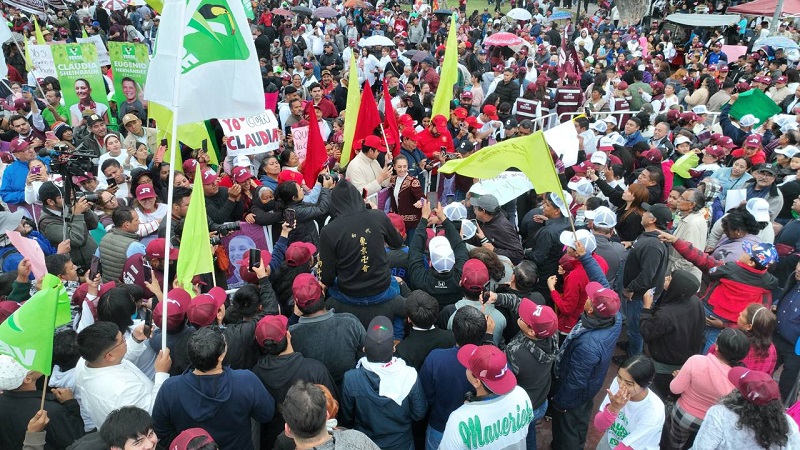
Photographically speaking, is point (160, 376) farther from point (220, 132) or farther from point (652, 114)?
point (652, 114)

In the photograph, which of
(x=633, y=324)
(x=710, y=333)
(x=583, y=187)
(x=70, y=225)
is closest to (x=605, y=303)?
(x=710, y=333)

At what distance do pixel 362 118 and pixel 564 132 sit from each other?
8.89 ft

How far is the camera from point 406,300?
4281 millimetres

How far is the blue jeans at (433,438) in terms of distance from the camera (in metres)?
4.04

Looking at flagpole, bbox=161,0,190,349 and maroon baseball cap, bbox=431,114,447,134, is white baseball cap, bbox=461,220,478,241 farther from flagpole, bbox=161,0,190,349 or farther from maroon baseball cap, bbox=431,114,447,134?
maroon baseball cap, bbox=431,114,447,134

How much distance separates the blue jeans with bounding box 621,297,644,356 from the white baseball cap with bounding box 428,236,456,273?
218cm

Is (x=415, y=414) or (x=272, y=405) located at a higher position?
(x=272, y=405)

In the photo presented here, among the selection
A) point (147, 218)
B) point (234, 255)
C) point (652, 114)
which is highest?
point (147, 218)

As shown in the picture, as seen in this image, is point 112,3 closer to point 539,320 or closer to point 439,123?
point 439,123

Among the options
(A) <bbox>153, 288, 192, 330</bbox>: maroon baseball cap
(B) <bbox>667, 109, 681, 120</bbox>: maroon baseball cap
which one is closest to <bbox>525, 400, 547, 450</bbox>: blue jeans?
(A) <bbox>153, 288, 192, 330</bbox>: maroon baseball cap

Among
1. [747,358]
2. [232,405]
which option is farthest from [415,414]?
[747,358]

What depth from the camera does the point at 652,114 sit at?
11.1 meters

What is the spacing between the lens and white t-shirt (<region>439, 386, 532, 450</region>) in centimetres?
333

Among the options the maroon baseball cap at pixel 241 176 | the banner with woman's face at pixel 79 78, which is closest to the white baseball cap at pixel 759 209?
the maroon baseball cap at pixel 241 176
